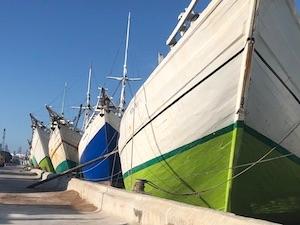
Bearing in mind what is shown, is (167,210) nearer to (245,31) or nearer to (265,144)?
(265,144)

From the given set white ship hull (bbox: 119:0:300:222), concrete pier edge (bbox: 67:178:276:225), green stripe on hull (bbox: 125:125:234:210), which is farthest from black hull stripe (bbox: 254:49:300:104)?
concrete pier edge (bbox: 67:178:276:225)

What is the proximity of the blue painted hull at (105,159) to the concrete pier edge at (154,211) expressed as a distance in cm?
730

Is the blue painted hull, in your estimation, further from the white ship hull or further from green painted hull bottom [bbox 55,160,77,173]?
the white ship hull

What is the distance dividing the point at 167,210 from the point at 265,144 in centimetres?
245

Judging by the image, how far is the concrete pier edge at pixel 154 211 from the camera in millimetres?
6331

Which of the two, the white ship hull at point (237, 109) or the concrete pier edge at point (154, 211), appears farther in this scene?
the white ship hull at point (237, 109)

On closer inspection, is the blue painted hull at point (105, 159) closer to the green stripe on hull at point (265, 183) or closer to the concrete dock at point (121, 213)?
the concrete dock at point (121, 213)

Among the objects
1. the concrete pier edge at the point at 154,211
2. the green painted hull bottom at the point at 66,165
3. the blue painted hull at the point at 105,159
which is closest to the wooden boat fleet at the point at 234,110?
the concrete pier edge at the point at 154,211

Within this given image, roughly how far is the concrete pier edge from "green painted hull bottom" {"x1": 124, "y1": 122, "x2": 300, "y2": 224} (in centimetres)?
109

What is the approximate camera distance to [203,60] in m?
9.27

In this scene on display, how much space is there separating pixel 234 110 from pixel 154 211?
2134 mm

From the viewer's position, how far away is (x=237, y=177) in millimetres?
8922

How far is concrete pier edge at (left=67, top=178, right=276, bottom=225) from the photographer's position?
6.33 metres

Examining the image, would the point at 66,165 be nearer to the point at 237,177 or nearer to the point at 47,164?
the point at 47,164
